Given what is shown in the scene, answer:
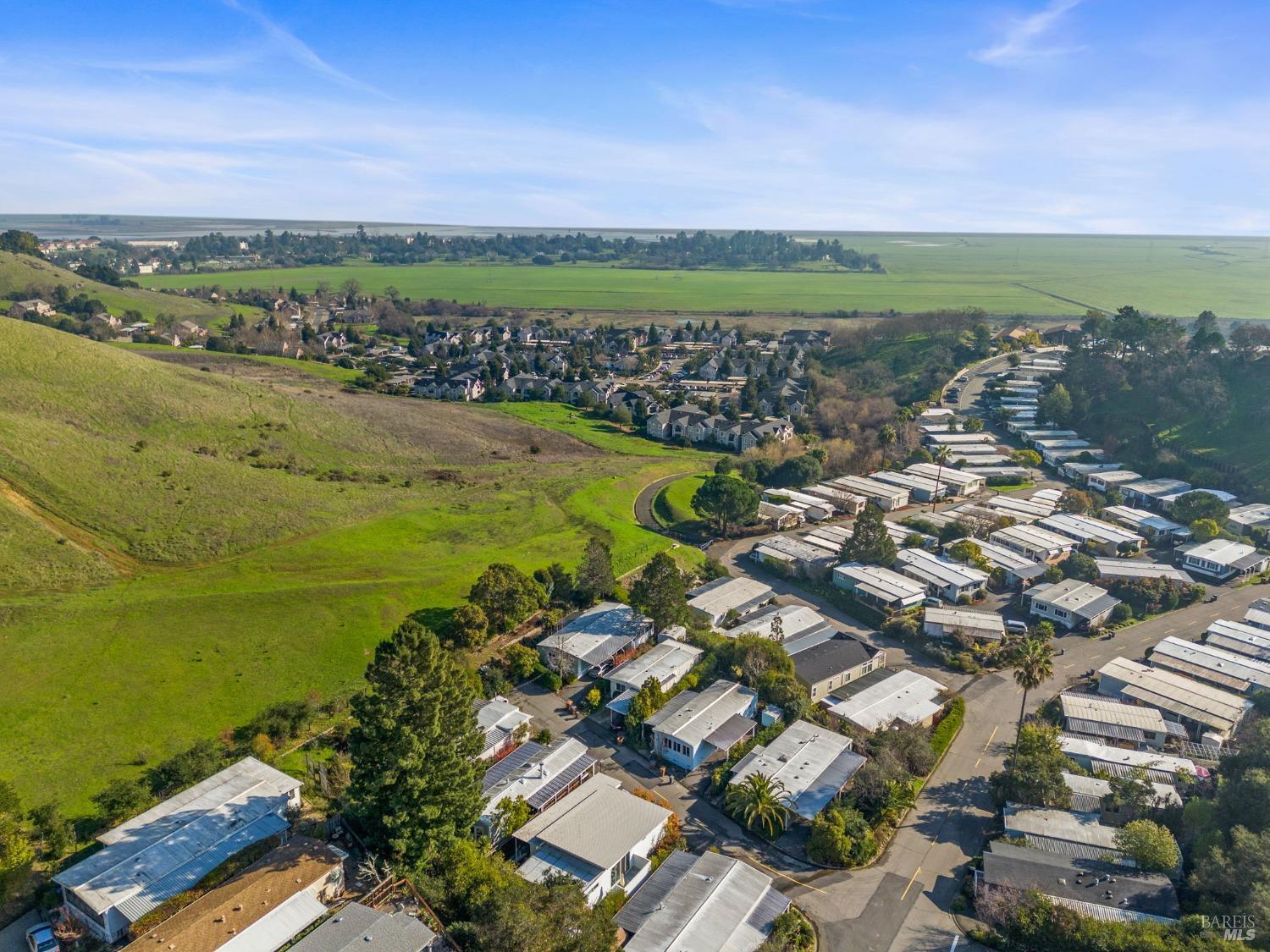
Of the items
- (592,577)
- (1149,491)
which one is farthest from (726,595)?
(1149,491)

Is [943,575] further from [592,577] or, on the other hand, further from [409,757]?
[409,757]

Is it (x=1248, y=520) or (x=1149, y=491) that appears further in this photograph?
(x=1149, y=491)

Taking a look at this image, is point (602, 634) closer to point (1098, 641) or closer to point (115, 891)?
point (115, 891)

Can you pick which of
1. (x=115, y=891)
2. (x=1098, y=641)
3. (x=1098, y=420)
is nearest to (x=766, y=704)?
(x=1098, y=641)

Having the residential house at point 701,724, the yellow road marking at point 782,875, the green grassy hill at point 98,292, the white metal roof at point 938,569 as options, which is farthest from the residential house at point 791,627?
the green grassy hill at point 98,292

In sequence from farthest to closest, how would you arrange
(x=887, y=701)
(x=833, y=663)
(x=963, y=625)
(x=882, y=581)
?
(x=882, y=581) < (x=963, y=625) < (x=833, y=663) < (x=887, y=701)

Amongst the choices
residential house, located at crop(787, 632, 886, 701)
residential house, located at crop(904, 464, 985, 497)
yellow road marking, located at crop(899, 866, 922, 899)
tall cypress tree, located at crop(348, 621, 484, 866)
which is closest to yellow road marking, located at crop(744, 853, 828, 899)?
yellow road marking, located at crop(899, 866, 922, 899)
